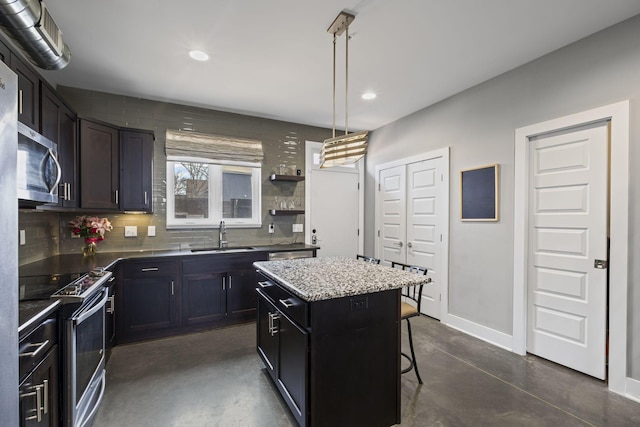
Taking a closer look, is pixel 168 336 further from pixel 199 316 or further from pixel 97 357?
pixel 97 357

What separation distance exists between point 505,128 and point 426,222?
1461 millimetres

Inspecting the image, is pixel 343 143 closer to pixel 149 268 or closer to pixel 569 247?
pixel 569 247

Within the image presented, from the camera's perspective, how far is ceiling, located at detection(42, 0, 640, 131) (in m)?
2.08

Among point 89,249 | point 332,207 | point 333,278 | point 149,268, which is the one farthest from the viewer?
point 332,207

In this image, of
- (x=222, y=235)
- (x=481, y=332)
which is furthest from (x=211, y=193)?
(x=481, y=332)

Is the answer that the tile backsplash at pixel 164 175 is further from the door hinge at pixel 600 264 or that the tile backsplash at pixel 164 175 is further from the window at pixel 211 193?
the door hinge at pixel 600 264

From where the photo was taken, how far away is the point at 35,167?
1.49 meters

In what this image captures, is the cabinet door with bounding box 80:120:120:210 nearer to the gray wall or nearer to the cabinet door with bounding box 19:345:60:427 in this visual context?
the cabinet door with bounding box 19:345:60:427

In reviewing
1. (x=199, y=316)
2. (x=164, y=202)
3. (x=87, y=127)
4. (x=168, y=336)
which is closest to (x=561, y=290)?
(x=199, y=316)

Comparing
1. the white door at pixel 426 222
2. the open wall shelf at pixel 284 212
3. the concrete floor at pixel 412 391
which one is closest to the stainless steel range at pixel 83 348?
the concrete floor at pixel 412 391

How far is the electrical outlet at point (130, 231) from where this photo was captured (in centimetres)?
355

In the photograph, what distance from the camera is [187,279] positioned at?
3.31 metres

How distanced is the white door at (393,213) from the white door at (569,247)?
1714 mm

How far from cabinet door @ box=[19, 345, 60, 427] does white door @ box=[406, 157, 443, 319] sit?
3.59m
